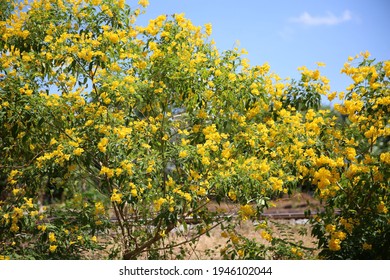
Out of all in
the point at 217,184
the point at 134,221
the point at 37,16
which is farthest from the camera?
the point at 134,221

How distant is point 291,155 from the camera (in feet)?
14.7

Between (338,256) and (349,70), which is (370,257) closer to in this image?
(338,256)

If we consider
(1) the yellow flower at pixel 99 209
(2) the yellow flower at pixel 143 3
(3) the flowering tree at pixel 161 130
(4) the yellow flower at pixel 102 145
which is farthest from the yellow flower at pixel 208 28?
(1) the yellow flower at pixel 99 209

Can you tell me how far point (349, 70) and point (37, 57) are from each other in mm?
2619

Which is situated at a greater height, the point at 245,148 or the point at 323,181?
the point at 245,148

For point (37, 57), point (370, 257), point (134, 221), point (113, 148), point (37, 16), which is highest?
point (37, 16)

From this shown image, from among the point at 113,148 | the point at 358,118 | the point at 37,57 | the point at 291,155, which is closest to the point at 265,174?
the point at 291,155

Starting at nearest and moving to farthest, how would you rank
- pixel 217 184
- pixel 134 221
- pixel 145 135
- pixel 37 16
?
pixel 217 184 → pixel 145 135 → pixel 37 16 → pixel 134 221

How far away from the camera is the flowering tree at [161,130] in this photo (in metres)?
4.31

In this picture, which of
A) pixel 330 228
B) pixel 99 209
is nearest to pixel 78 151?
pixel 99 209

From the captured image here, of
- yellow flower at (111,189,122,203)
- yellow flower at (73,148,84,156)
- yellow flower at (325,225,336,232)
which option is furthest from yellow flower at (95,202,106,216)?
yellow flower at (325,225,336,232)

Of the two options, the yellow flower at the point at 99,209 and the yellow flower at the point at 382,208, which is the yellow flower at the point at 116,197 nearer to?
the yellow flower at the point at 99,209

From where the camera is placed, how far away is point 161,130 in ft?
15.4

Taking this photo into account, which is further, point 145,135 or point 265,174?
point 145,135
